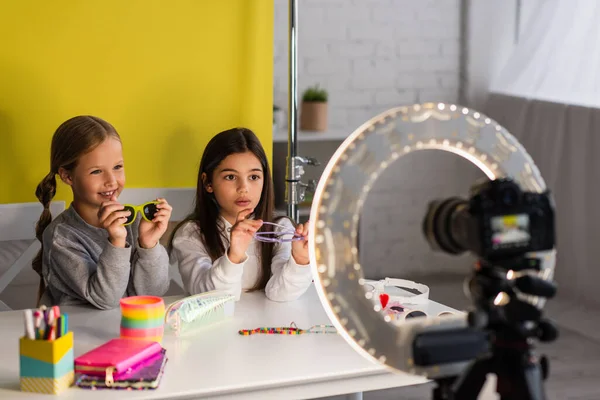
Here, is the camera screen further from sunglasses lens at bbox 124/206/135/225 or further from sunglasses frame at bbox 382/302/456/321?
sunglasses lens at bbox 124/206/135/225

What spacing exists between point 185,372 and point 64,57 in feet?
3.78

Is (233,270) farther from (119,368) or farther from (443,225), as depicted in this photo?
(443,225)

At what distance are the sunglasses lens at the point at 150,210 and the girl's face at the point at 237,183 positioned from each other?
243mm

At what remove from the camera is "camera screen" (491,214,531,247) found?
727mm

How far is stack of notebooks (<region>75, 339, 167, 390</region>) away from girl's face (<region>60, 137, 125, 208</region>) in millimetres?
706

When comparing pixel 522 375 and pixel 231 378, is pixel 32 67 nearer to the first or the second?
pixel 231 378

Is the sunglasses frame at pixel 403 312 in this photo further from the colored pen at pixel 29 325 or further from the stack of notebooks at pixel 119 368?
the colored pen at pixel 29 325

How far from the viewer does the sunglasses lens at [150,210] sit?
75.4 inches

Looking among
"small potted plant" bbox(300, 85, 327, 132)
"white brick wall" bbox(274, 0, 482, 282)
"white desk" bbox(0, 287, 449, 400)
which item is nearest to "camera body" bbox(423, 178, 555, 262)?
"white desk" bbox(0, 287, 449, 400)

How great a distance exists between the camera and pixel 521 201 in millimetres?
735

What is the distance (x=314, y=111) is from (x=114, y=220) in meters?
2.12

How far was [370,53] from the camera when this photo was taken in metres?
4.18

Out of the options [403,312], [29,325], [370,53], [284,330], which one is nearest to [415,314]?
[403,312]

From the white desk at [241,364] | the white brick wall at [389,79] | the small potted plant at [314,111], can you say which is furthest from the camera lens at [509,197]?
the white brick wall at [389,79]
